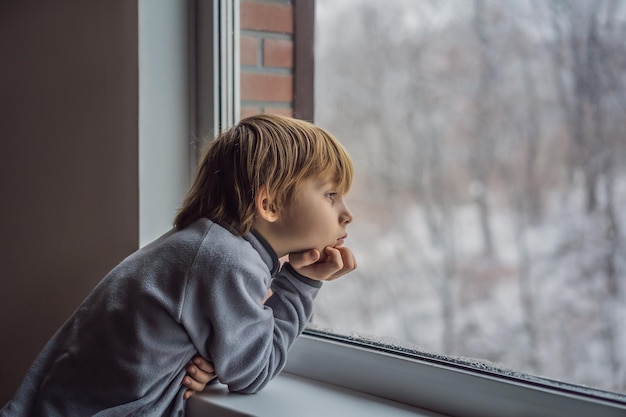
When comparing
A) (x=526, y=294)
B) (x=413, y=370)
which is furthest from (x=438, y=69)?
(x=413, y=370)

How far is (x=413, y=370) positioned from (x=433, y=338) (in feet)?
0.22

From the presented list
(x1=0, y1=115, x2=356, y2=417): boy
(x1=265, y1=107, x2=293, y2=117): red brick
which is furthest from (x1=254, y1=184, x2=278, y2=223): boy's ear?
(x1=265, y1=107, x2=293, y2=117): red brick

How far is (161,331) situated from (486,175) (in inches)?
21.7

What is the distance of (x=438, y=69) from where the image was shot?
1214 mm

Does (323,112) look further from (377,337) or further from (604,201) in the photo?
(604,201)

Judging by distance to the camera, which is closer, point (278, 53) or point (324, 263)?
point (324, 263)

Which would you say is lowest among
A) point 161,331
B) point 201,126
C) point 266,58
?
point 161,331

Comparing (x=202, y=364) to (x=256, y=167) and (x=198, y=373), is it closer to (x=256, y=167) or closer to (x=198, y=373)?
(x=198, y=373)

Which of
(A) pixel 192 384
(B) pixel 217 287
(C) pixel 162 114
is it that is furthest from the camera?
(C) pixel 162 114

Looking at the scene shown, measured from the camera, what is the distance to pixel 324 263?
1215mm

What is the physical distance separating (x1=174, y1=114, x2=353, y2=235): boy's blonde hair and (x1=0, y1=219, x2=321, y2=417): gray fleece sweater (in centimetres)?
4

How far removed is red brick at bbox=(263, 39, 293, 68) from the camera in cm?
145

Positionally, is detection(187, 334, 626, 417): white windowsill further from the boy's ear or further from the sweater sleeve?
the boy's ear

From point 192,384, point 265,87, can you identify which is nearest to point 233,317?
point 192,384
